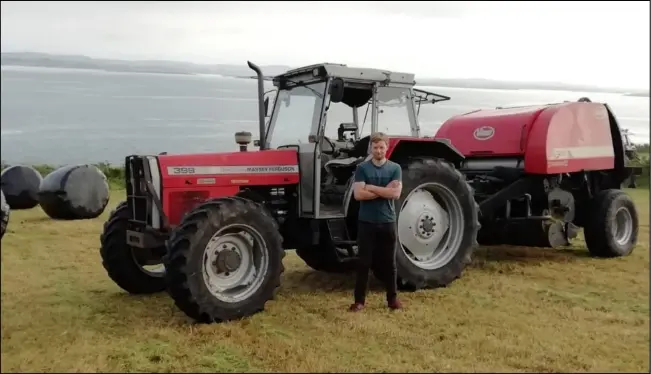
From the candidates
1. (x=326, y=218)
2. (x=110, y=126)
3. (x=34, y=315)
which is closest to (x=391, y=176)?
(x=326, y=218)

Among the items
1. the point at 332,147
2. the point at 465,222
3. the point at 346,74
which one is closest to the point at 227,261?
the point at 332,147

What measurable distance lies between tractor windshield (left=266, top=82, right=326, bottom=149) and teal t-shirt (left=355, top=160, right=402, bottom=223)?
0.86 m

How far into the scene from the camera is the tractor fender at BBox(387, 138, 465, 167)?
Result: 21.0ft

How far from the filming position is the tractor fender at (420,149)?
6.41 m

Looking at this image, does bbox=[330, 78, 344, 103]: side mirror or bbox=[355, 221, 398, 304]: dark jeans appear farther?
bbox=[330, 78, 344, 103]: side mirror

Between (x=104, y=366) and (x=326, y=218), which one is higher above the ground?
(x=326, y=218)

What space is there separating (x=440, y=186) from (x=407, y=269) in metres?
0.97

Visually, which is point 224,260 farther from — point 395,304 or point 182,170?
point 395,304

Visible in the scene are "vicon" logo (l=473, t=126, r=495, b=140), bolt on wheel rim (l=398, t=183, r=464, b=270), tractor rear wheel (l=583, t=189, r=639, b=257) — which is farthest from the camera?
"vicon" logo (l=473, t=126, r=495, b=140)

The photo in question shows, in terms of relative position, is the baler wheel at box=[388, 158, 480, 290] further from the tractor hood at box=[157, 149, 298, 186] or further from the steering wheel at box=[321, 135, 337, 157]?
the tractor hood at box=[157, 149, 298, 186]

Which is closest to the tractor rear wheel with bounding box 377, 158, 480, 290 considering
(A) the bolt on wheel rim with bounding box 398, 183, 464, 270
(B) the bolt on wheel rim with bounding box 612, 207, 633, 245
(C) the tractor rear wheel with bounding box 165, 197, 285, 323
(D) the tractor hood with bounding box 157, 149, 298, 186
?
(A) the bolt on wheel rim with bounding box 398, 183, 464, 270

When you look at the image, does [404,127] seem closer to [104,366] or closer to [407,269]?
[407,269]

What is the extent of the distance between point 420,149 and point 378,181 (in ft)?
4.62

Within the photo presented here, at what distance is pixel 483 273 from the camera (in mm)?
7008
